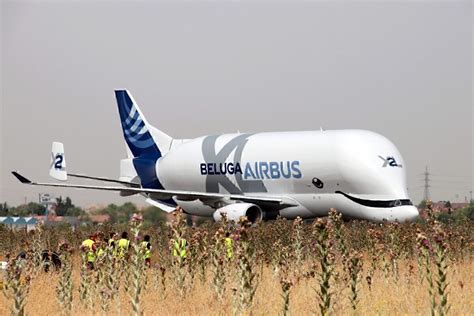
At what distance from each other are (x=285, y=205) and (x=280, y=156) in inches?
81.6

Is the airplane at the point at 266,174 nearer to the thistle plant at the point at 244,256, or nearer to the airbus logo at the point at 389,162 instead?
the airbus logo at the point at 389,162

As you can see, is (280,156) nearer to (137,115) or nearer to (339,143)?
(339,143)

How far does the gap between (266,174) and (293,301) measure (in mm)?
27257

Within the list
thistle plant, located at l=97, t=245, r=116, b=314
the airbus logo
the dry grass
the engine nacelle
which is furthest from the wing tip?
thistle plant, located at l=97, t=245, r=116, b=314

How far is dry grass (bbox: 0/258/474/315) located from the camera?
13.9 metres

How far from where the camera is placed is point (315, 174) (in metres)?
40.7

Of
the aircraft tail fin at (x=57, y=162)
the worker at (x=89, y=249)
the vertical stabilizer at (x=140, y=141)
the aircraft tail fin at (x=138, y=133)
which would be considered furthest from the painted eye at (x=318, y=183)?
the worker at (x=89, y=249)

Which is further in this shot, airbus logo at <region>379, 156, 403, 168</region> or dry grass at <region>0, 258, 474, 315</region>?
airbus logo at <region>379, 156, 403, 168</region>

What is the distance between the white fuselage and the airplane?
0.13ft

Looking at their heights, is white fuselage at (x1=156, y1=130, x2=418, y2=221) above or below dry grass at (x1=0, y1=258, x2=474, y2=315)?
above

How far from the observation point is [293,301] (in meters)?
15.8

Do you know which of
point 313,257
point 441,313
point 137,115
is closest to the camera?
point 441,313

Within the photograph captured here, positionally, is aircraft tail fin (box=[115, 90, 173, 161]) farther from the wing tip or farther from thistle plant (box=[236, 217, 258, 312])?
thistle plant (box=[236, 217, 258, 312])

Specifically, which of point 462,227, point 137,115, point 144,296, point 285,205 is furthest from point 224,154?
point 144,296
